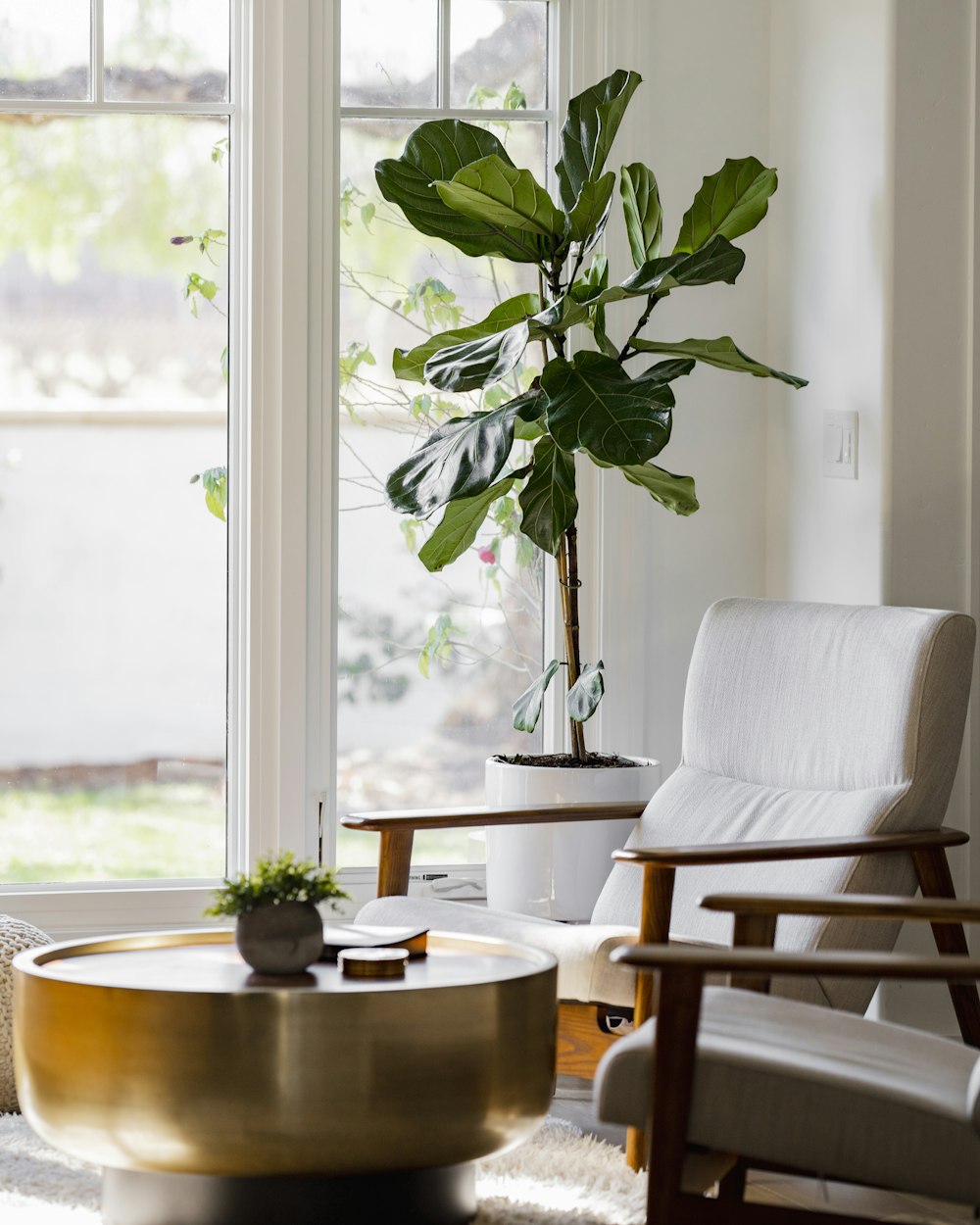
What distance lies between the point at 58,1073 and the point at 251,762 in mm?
1712

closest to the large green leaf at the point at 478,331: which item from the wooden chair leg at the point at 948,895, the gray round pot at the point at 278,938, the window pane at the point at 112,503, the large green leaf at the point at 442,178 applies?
the large green leaf at the point at 442,178

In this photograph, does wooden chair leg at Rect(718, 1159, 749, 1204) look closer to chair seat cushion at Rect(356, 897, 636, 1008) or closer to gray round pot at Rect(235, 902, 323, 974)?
chair seat cushion at Rect(356, 897, 636, 1008)

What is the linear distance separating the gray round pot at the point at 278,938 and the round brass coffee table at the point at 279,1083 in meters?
Answer: 0.03

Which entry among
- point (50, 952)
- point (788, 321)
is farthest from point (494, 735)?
point (50, 952)

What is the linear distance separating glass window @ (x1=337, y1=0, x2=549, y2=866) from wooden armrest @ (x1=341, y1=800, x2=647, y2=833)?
2.38 feet

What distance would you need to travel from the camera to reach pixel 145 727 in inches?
153

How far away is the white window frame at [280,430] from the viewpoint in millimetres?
3732

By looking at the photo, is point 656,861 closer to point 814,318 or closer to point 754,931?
point 754,931

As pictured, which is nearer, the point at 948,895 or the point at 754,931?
the point at 754,931

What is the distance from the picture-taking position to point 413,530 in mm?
3883

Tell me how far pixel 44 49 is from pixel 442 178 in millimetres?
1095

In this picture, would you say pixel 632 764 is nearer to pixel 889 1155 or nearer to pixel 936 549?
pixel 936 549

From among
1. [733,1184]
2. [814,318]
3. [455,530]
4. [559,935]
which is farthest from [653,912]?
[814,318]

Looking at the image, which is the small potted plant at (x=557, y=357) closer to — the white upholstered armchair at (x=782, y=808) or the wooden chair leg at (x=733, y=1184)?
the white upholstered armchair at (x=782, y=808)
